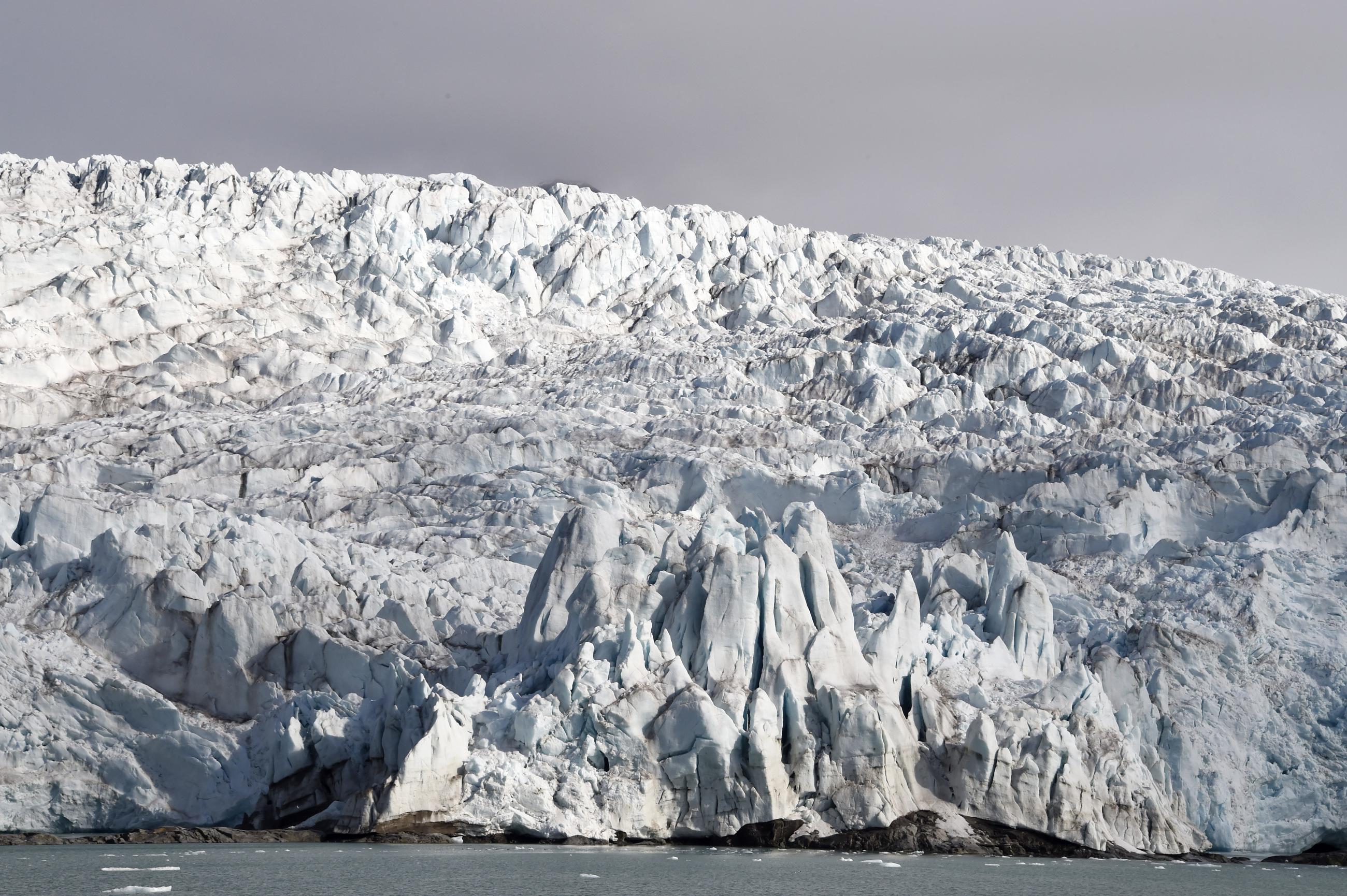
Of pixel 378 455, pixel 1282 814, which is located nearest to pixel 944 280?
pixel 378 455

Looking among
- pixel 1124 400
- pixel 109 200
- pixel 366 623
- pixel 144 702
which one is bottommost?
pixel 144 702

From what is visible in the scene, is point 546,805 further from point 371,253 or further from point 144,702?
point 371,253

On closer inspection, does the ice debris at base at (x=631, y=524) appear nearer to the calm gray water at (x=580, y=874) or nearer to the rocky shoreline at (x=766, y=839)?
the rocky shoreline at (x=766, y=839)

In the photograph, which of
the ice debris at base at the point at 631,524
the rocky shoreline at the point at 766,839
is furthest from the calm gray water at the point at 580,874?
the ice debris at base at the point at 631,524

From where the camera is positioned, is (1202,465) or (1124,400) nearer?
(1202,465)

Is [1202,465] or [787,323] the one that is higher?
[787,323]

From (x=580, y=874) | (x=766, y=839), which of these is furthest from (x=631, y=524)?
(x=580, y=874)
